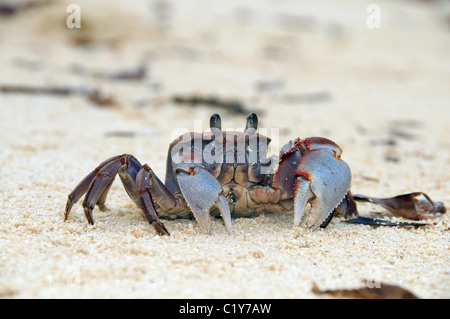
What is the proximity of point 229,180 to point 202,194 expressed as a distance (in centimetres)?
31

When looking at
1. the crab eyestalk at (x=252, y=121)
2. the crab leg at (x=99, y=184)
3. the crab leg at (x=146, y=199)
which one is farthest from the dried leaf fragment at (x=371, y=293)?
the crab leg at (x=99, y=184)

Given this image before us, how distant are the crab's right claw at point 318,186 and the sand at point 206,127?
15cm

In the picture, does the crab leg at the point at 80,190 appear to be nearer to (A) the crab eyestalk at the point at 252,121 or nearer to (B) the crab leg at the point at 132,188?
(B) the crab leg at the point at 132,188

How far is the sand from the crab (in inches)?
6.1

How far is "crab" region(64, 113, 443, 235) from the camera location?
3.37m

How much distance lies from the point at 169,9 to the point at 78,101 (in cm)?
837

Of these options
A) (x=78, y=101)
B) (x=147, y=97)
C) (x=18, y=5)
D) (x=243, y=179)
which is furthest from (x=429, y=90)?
(x=18, y=5)

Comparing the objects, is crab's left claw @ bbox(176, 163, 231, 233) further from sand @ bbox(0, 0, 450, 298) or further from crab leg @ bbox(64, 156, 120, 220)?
crab leg @ bbox(64, 156, 120, 220)

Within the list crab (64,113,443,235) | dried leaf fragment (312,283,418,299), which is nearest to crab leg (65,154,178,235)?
crab (64,113,443,235)

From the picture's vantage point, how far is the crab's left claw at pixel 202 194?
3326 mm

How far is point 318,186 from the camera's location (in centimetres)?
341

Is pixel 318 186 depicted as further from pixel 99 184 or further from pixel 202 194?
pixel 99 184

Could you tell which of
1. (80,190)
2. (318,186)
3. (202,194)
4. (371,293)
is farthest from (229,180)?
(371,293)

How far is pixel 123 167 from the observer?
3.51m
